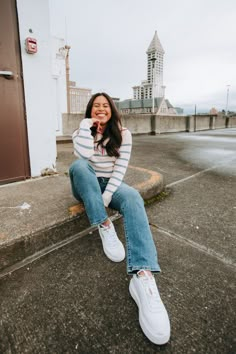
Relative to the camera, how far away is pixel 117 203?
1.42m

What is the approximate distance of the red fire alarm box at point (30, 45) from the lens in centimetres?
213

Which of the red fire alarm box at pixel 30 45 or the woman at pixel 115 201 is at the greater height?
the red fire alarm box at pixel 30 45

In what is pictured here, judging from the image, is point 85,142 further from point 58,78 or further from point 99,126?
point 58,78

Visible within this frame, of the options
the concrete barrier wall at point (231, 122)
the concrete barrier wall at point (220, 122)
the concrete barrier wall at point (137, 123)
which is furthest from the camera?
the concrete barrier wall at point (231, 122)

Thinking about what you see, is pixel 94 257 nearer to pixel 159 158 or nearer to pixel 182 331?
pixel 182 331

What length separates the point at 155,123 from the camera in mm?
10039

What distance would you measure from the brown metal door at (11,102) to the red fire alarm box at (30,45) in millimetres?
85

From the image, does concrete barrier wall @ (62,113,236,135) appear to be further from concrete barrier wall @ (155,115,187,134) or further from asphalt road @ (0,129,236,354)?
asphalt road @ (0,129,236,354)

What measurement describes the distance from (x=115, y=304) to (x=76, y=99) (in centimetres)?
1238

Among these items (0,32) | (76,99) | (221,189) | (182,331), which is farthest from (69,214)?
(76,99)

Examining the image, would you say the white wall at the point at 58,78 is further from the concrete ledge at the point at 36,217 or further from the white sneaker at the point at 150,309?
the white sneaker at the point at 150,309

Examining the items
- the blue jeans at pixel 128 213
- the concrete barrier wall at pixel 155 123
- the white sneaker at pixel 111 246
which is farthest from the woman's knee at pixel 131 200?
the concrete barrier wall at pixel 155 123

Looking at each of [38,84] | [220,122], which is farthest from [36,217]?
[220,122]

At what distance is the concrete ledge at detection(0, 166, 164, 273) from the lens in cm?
135
